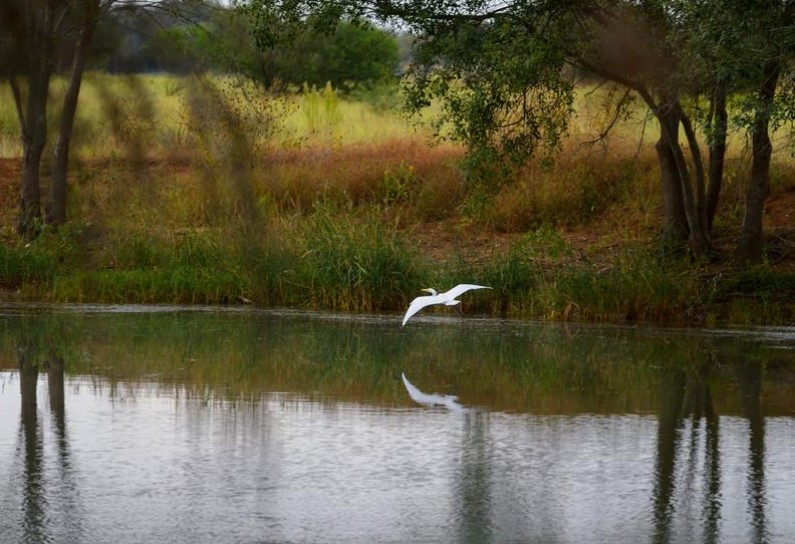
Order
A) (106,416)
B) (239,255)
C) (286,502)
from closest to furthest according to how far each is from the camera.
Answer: (286,502)
(106,416)
(239,255)

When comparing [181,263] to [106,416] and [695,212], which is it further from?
[106,416]

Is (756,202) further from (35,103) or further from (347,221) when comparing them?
(35,103)

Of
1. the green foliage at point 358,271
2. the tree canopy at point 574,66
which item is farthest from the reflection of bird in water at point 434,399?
the green foliage at point 358,271

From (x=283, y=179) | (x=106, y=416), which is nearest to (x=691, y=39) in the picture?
(x=106, y=416)

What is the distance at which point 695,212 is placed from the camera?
60.4 ft

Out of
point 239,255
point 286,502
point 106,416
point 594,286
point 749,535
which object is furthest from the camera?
point 239,255

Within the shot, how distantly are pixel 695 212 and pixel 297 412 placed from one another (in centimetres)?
985

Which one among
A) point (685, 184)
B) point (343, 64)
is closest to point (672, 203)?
point (685, 184)

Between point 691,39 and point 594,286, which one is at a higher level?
point 691,39

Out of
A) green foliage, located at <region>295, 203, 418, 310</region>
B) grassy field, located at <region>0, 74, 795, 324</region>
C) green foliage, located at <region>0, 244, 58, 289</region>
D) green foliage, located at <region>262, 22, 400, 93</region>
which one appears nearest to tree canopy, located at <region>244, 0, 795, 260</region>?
grassy field, located at <region>0, 74, 795, 324</region>

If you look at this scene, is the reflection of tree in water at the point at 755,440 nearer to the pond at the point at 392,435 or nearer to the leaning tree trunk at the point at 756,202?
the pond at the point at 392,435

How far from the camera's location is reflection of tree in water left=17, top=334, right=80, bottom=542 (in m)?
6.54

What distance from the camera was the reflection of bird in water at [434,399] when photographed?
1018 cm

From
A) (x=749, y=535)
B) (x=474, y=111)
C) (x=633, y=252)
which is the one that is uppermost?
(x=474, y=111)
